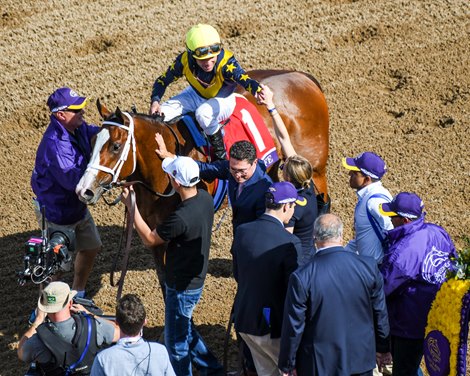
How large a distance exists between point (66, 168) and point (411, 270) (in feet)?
10.6

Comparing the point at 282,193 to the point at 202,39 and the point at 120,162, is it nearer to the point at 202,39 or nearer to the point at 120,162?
the point at 120,162

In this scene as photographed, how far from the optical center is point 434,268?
580 cm

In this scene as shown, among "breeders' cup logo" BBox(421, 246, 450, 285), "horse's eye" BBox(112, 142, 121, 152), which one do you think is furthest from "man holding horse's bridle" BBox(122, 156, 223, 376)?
"breeders' cup logo" BBox(421, 246, 450, 285)

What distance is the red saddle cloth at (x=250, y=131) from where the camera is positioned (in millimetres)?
7754

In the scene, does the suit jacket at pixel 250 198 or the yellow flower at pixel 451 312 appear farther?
the suit jacket at pixel 250 198

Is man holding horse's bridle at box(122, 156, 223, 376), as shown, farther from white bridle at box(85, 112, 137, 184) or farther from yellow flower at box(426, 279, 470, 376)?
yellow flower at box(426, 279, 470, 376)

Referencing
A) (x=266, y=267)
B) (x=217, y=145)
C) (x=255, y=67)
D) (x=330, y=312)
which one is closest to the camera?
(x=330, y=312)

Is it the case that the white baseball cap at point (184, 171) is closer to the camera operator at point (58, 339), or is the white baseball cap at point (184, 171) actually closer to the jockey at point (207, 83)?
the camera operator at point (58, 339)

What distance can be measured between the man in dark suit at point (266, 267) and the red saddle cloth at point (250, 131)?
2035mm

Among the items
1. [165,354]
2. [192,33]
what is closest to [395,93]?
[192,33]

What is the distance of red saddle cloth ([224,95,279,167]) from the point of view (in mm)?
7754

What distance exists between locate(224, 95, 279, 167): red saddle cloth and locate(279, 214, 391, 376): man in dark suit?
2.51 m

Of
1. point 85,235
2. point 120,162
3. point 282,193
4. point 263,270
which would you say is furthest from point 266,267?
Result: point 85,235

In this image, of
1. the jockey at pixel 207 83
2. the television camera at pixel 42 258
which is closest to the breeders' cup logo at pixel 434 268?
the jockey at pixel 207 83
